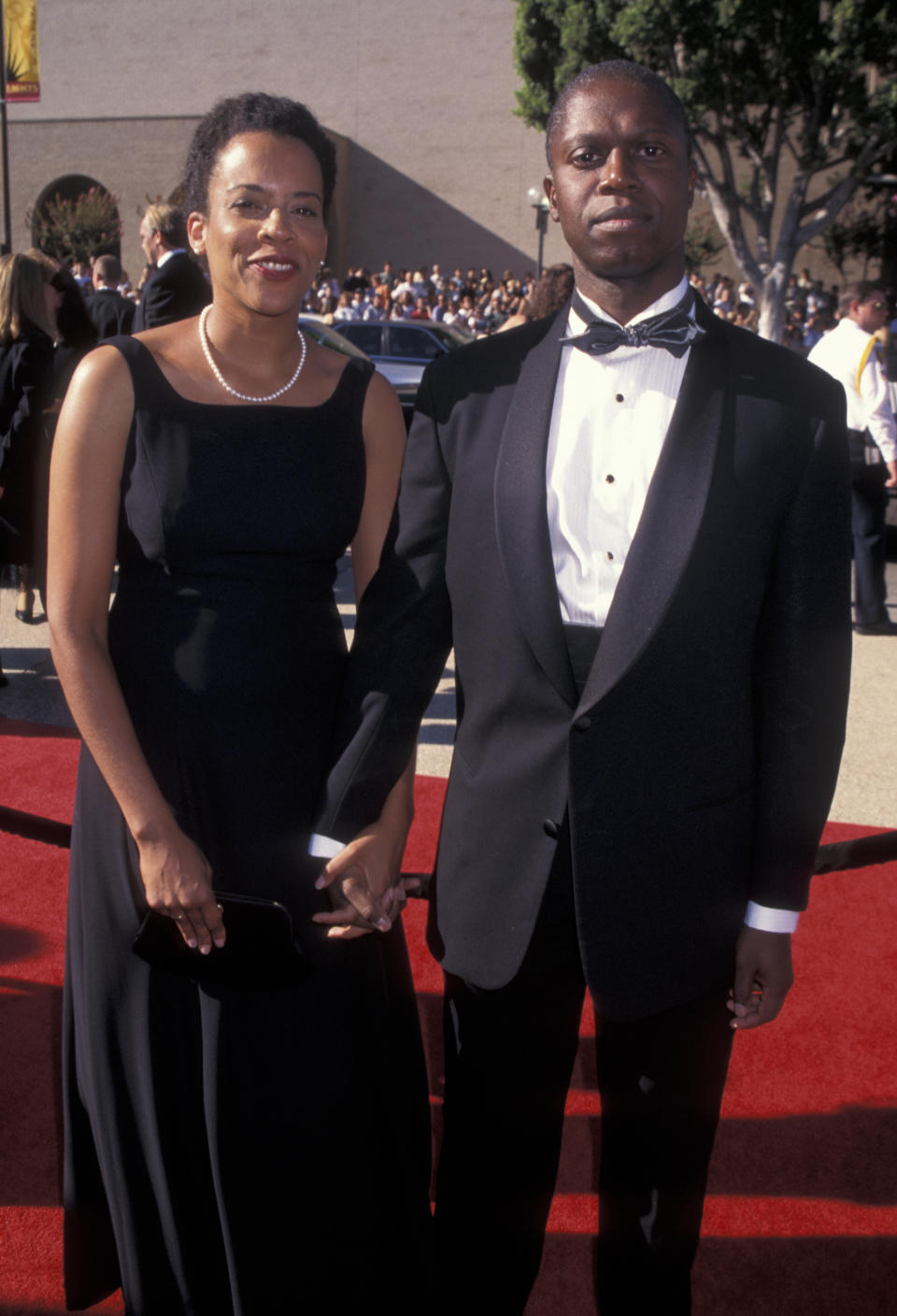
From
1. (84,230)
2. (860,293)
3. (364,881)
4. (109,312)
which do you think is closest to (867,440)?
(860,293)

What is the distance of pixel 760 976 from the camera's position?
1766 millimetres

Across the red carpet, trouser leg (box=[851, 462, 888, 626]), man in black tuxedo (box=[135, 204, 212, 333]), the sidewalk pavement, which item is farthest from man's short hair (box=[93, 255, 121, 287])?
the red carpet

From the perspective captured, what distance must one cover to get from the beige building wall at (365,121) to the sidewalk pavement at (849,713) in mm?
28568

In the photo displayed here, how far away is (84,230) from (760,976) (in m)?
33.2

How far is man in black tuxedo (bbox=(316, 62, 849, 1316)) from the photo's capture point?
1638 mm

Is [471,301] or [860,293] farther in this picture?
[471,301]

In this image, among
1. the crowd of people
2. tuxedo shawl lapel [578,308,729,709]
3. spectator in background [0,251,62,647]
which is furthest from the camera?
the crowd of people

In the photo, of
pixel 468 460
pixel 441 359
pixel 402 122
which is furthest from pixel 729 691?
pixel 402 122

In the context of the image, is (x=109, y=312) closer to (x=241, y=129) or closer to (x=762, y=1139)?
(x=241, y=129)

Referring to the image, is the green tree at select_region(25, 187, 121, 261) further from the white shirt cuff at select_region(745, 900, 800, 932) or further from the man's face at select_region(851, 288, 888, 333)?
the white shirt cuff at select_region(745, 900, 800, 932)

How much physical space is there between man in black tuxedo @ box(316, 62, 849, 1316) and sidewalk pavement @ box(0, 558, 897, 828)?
3.16m

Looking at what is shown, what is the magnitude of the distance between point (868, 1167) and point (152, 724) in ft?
6.32

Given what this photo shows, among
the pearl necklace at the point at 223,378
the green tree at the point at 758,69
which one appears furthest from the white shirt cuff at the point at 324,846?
the green tree at the point at 758,69

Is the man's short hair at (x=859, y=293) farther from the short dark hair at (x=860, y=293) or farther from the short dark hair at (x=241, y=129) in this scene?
the short dark hair at (x=241, y=129)
